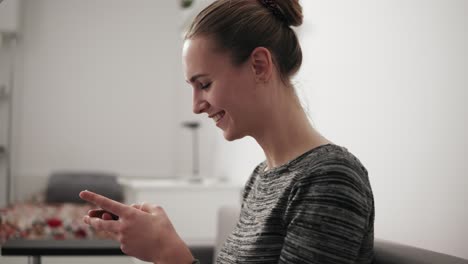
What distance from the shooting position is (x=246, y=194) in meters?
1.15

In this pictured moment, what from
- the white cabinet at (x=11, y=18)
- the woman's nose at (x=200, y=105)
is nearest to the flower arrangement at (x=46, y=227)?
the woman's nose at (x=200, y=105)

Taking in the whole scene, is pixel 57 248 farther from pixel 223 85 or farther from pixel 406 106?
pixel 406 106

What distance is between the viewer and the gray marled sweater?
0.75 meters

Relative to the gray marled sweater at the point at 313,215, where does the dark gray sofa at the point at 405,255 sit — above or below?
below

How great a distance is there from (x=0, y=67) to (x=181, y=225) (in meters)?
2.25

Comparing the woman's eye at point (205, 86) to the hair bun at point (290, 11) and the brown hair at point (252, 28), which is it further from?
the hair bun at point (290, 11)

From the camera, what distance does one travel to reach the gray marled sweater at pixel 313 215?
2.46 ft

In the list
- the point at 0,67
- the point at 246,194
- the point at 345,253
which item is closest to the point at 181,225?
the point at 246,194

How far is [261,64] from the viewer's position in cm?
94

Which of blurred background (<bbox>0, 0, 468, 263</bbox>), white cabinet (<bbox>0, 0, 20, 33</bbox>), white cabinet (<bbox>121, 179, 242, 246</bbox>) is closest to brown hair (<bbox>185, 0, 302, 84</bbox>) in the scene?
blurred background (<bbox>0, 0, 468, 263</bbox>)

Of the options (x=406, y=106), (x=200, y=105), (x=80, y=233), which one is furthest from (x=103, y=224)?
(x=80, y=233)

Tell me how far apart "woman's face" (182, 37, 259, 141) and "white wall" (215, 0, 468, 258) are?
434 mm

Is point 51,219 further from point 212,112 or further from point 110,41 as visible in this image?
point 110,41

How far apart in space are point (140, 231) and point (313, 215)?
273 millimetres
